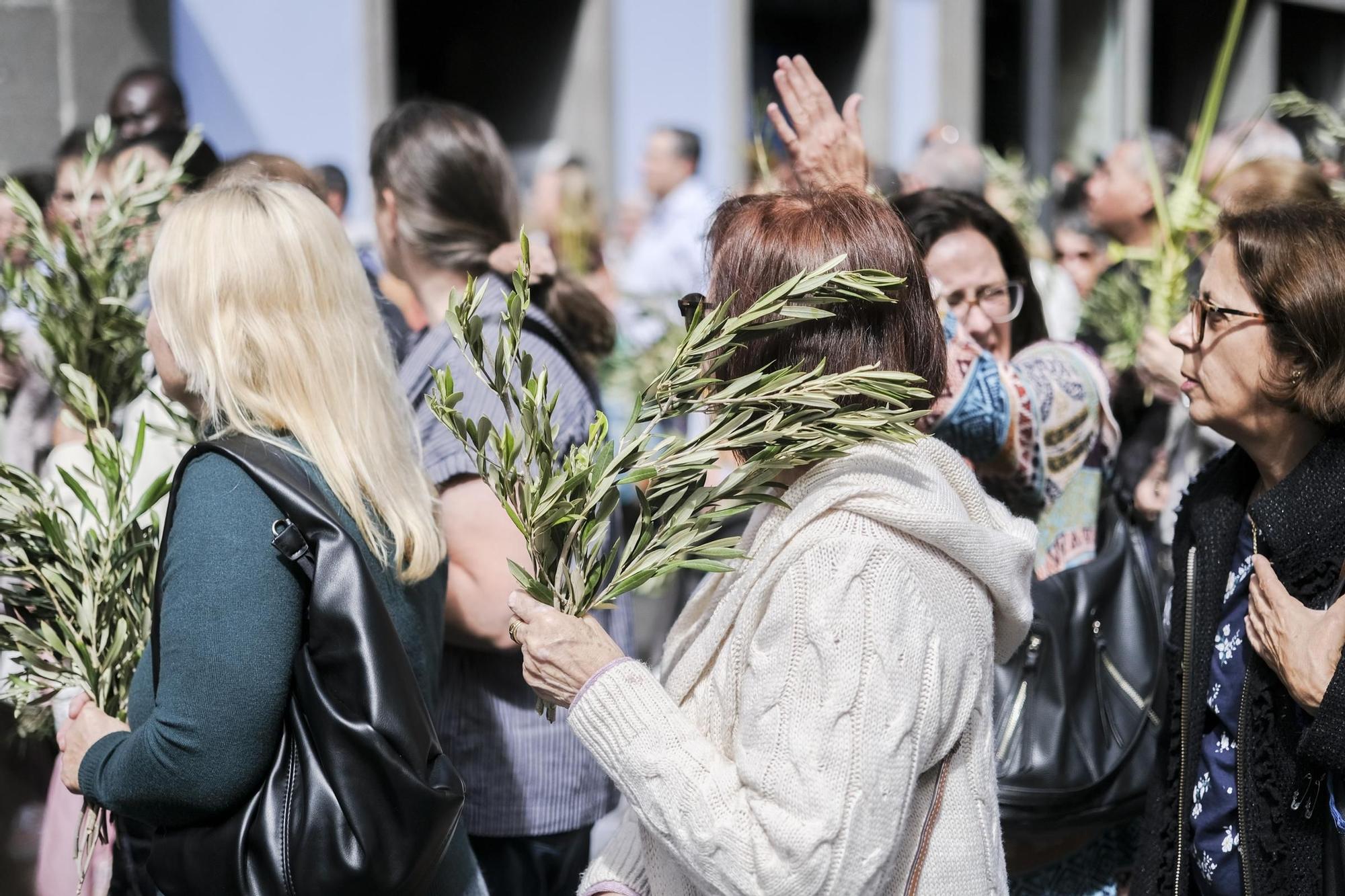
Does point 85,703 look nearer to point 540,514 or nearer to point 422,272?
point 540,514

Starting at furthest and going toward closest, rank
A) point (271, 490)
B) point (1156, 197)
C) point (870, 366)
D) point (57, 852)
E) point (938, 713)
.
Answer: point (1156, 197) → point (57, 852) → point (271, 490) → point (870, 366) → point (938, 713)

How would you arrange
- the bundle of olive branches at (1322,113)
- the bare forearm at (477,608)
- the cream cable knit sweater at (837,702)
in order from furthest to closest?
the bundle of olive branches at (1322,113), the bare forearm at (477,608), the cream cable knit sweater at (837,702)

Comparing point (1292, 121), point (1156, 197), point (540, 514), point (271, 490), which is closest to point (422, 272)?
point (271, 490)

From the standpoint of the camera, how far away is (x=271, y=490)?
1.97 meters

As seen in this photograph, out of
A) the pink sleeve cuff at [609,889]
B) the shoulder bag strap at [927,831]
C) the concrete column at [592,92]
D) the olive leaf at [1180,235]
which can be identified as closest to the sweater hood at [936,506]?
the shoulder bag strap at [927,831]

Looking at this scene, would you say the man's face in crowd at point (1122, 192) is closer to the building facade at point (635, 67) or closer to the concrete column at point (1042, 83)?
the building facade at point (635, 67)

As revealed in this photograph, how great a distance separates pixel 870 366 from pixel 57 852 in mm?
1795

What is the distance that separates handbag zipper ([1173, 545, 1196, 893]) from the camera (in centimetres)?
243

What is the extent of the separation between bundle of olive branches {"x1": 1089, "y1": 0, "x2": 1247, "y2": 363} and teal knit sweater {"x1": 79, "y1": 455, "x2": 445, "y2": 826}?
2609mm

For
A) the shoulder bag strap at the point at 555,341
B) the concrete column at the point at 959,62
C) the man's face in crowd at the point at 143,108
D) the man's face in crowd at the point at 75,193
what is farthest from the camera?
the concrete column at the point at 959,62

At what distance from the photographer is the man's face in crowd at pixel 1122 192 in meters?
5.04

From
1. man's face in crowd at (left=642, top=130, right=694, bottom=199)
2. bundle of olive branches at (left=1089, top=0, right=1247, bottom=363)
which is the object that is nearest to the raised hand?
bundle of olive branches at (left=1089, top=0, right=1247, bottom=363)

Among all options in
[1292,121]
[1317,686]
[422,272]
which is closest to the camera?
[1317,686]

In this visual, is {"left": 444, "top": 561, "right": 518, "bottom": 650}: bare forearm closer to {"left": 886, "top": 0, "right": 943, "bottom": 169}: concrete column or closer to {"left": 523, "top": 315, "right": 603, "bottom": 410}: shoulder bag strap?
{"left": 523, "top": 315, "right": 603, "bottom": 410}: shoulder bag strap
